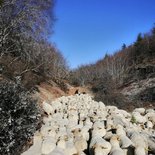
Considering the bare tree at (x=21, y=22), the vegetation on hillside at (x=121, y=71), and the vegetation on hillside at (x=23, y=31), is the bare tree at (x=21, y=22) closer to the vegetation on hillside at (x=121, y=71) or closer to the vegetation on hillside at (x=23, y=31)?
the vegetation on hillside at (x=23, y=31)

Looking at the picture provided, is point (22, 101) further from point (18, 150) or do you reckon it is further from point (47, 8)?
point (47, 8)

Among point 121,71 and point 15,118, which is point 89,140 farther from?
point 121,71

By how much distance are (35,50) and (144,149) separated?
10541mm

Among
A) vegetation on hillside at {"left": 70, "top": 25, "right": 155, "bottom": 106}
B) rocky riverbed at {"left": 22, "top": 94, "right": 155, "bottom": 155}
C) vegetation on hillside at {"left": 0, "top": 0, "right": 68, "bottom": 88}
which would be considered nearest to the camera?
rocky riverbed at {"left": 22, "top": 94, "right": 155, "bottom": 155}

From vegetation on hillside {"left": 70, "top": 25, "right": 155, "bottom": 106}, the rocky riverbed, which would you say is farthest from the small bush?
vegetation on hillside {"left": 70, "top": 25, "right": 155, "bottom": 106}

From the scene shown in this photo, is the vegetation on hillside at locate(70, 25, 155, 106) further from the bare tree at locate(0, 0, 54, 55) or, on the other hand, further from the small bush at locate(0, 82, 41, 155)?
the small bush at locate(0, 82, 41, 155)

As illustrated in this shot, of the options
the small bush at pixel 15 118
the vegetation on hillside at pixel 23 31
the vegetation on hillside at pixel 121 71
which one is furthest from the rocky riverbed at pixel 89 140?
the vegetation on hillside at pixel 121 71

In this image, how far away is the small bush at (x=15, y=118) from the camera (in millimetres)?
7277

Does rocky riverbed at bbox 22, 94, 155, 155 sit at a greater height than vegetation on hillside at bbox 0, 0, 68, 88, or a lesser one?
lesser

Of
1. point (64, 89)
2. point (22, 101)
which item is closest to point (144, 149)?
point (22, 101)

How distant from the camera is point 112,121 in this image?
381 inches

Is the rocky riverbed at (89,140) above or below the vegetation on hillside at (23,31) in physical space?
below

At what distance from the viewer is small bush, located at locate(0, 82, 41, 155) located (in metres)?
7.28

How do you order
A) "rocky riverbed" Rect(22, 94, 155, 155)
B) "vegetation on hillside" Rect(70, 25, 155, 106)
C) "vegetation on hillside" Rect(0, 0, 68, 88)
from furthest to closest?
"vegetation on hillside" Rect(70, 25, 155, 106) → "vegetation on hillside" Rect(0, 0, 68, 88) → "rocky riverbed" Rect(22, 94, 155, 155)
